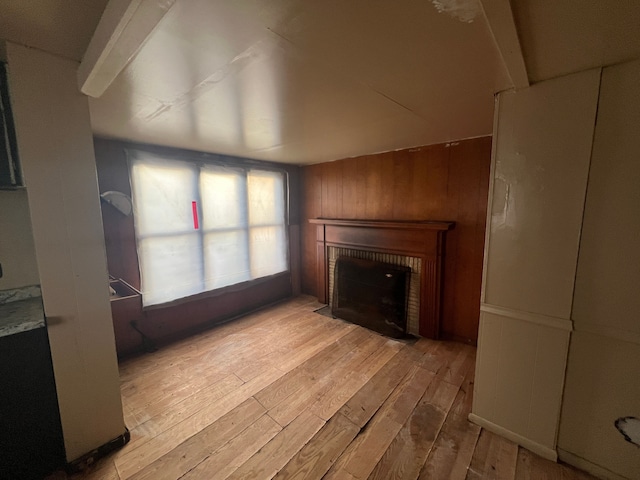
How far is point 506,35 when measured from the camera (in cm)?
92

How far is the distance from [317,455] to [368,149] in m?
2.85

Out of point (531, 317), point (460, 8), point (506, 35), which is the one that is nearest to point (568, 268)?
point (531, 317)

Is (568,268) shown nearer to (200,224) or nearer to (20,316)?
(20,316)

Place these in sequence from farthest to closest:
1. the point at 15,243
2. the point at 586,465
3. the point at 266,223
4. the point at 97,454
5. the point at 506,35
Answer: the point at 266,223
the point at 15,243
the point at 97,454
the point at 586,465
the point at 506,35

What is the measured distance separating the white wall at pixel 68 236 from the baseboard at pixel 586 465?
8.74ft

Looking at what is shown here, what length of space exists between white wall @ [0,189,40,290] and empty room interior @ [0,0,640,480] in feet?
0.04

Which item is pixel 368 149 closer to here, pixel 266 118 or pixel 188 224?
pixel 266 118

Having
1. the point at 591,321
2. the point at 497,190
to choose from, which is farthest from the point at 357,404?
the point at 497,190

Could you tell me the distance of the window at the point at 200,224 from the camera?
2.64 metres

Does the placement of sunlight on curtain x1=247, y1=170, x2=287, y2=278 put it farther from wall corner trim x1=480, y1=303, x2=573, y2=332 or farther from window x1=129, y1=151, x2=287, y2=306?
wall corner trim x1=480, y1=303, x2=573, y2=332

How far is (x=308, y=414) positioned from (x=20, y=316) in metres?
1.82

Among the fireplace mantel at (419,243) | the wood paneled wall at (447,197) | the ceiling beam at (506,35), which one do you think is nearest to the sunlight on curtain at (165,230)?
the fireplace mantel at (419,243)

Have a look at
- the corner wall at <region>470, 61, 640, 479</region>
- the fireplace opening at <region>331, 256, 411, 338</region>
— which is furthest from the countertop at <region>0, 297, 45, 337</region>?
the fireplace opening at <region>331, 256, 411, 338</region>

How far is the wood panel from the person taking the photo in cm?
242
